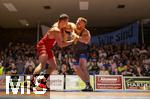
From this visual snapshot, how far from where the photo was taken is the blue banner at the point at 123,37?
12.4m

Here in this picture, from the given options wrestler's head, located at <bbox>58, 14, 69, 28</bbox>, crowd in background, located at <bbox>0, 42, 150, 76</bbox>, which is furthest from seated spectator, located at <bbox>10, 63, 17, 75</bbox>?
wrestler's head, located at <bbox>58, 14, 69, 28</bbox>

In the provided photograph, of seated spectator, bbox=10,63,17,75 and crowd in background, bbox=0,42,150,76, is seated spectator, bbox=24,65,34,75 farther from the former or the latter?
seated spectator, bbox=10,63,17,75

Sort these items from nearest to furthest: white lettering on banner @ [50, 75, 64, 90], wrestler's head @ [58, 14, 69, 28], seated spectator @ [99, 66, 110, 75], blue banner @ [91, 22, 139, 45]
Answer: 1. wrestler's head @ [58, 14, 69, 28]
2. white lettering on banner @ [50, 75, 64, 90]
3. seated spectator @ [99, 66, 110, 75]
4. blue banner @ [91, 22, 139, 45]

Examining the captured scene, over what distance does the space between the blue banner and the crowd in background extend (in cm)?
29

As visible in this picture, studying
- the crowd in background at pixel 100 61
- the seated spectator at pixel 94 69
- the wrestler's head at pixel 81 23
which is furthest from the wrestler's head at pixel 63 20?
the seated spectator at pixel 94 69

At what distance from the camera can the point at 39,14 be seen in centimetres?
1251

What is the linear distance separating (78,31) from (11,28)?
442 inches

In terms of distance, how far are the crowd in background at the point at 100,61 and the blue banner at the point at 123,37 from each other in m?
0.29

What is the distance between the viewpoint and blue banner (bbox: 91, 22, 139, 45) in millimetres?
12438

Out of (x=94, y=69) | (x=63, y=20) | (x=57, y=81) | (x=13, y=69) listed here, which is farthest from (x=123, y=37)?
(x=63, y=20)

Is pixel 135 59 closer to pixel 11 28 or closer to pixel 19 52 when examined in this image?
pixel 19 52

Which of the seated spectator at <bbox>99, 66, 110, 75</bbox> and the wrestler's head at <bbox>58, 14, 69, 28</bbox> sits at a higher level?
the wrestler's head at <bbox>58, 14, 69, 28</bbox>

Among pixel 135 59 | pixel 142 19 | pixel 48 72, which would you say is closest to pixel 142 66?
pixel 135 59

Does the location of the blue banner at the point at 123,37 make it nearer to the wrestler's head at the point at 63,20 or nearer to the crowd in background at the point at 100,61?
the crowd in background at the point at 100,61
